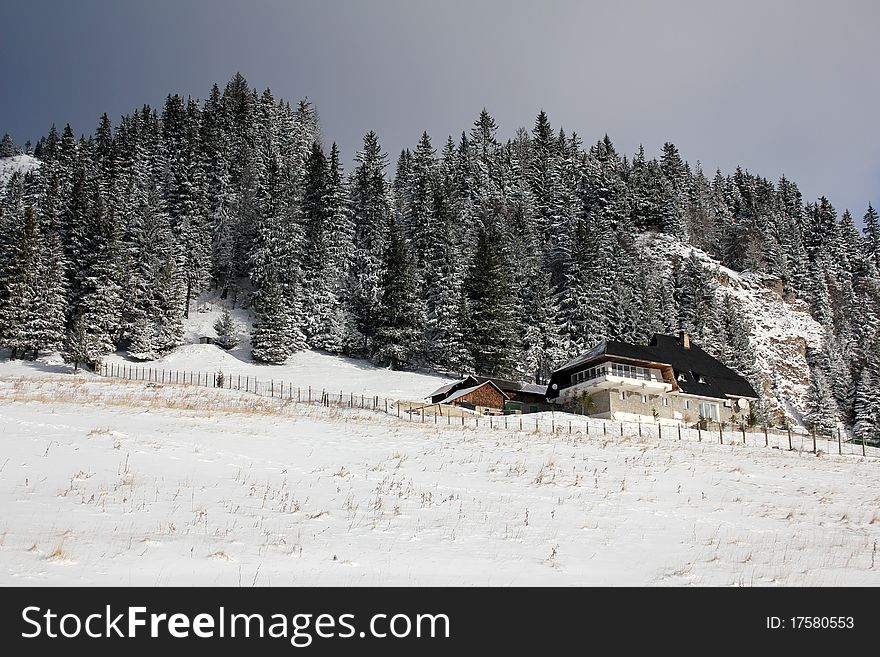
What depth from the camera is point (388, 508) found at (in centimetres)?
1730

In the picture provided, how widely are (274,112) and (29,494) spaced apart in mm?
122831

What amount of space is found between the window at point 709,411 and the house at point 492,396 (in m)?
14.0

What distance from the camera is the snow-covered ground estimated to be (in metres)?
12.0

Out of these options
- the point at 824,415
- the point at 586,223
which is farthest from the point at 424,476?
the point at 586,223

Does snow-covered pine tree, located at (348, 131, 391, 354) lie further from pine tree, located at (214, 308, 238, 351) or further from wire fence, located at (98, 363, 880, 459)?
wire fence, located at (98, 363, 880, 459)

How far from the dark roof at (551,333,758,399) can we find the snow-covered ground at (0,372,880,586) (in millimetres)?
29658

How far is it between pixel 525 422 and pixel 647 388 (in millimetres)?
18568

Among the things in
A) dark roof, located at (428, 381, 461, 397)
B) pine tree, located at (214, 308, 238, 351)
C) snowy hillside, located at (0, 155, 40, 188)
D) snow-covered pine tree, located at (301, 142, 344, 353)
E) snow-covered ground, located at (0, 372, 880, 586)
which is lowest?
snow-covered ground, located at (0, 372, 880, 586)

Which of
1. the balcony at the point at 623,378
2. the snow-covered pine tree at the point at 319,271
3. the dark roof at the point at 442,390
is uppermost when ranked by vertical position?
the snow-covered pine tree at the point at 319,271

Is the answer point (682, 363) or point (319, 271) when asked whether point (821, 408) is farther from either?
point (319, 271)

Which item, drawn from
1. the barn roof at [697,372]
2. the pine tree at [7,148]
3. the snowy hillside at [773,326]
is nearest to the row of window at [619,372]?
the barn roof at [697,372]

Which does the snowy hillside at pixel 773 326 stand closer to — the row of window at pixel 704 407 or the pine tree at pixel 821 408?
the pine tree at pixel 821 408

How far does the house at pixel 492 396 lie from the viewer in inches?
2335

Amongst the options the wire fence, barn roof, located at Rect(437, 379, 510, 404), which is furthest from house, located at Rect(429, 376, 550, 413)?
the wire fence
